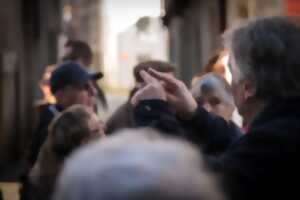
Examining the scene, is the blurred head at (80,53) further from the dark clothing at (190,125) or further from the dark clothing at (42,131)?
the dark clothing at (190,125)

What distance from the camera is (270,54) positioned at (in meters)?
2.80

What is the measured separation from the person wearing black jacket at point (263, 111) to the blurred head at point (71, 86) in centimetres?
235

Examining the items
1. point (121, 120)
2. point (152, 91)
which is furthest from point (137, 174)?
point (121, 120)

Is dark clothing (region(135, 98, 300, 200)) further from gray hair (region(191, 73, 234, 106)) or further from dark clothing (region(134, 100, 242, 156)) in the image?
gray hair (region(191, 73, 234, 106))

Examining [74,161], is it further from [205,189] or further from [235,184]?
[235,184]

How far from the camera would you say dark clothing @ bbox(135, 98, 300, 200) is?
2.60m

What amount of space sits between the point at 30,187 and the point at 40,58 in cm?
2010

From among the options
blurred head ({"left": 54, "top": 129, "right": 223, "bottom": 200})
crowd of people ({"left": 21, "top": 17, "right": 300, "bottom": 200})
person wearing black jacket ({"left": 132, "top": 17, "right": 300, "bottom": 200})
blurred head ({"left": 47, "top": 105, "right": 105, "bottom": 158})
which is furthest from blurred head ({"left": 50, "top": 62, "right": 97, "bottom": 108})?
blurred head ({"left": 54, "top": 129, "right": 223, "bottom": 200})

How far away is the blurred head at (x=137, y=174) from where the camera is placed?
1.73 metres

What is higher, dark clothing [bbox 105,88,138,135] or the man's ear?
the man's ear

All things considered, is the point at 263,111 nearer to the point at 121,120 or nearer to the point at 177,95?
the point at 177,95

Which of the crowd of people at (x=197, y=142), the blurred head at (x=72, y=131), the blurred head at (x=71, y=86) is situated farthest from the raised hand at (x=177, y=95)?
the blurred head at (x=71, y=86)

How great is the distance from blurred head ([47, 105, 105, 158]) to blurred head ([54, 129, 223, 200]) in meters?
2.09

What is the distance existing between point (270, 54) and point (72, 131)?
1360mm
